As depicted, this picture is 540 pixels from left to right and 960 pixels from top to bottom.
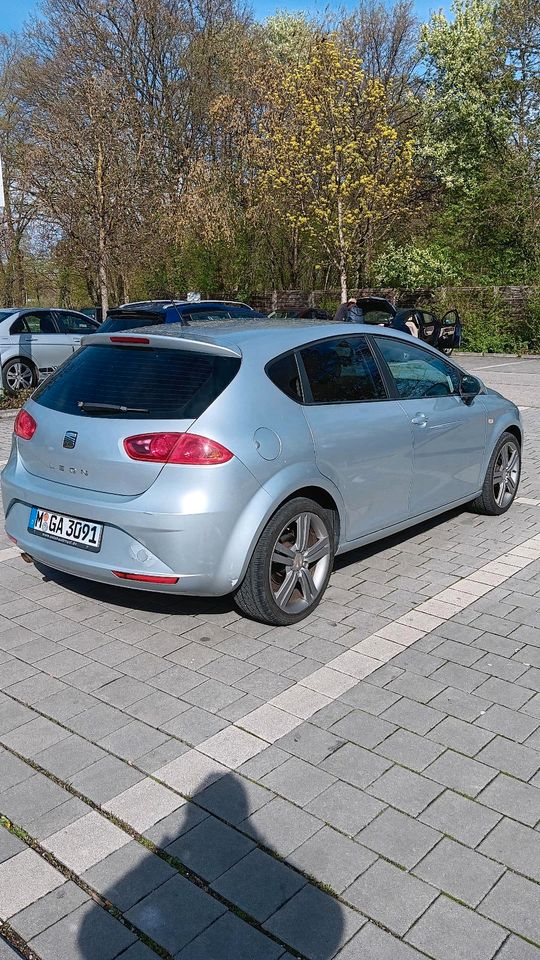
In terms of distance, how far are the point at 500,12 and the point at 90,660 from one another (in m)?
27.2

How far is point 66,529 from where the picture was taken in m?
4.31

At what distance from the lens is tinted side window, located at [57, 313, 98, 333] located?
1506 centimetres

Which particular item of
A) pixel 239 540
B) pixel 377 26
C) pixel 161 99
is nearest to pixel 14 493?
pixel 239 540

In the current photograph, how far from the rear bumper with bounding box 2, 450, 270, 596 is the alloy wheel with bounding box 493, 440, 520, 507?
3.11m

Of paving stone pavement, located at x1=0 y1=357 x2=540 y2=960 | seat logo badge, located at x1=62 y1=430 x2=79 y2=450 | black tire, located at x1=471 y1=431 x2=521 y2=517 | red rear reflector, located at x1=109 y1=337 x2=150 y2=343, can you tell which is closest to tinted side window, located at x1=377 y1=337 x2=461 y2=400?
black tire, located at x1=471 y1=431 x2=521 y2=517

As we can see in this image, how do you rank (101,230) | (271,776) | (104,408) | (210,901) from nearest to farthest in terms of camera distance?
(210,901) < (271,776) < (104,408) < (101,230)

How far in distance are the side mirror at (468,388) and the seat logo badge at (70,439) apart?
3008 mm

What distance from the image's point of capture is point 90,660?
4.12 m

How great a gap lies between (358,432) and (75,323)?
11.5 metres

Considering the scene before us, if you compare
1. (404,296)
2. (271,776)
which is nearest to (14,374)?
(271,776)

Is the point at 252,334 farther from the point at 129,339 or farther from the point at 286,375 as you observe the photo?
the point at 129,339

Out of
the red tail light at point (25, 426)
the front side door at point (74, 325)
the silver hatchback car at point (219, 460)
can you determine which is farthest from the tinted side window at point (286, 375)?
the front side door at point (74, 325)

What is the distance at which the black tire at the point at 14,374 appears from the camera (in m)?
13.9

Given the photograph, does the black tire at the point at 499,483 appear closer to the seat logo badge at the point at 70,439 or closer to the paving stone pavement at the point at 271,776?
the paving stone pavement at the point at 271,776
